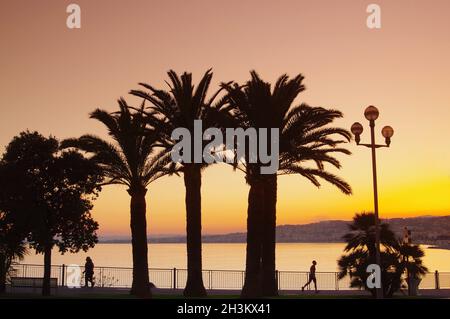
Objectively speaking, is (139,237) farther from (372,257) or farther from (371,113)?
(371,113)

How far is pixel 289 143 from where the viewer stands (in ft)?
104

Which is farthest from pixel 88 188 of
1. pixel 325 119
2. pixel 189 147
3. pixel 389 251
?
pixel 389 251

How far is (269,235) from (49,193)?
11.6 m

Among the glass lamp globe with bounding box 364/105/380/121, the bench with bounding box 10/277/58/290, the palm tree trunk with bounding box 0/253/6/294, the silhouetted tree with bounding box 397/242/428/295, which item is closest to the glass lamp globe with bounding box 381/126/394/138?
the glass lamp globe with bounding box 364/105/380/121

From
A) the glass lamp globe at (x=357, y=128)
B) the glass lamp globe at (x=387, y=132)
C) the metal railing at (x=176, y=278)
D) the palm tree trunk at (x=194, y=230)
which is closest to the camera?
the glass lamp globe at (x=357, y=128)

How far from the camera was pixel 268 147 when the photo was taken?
31375mm

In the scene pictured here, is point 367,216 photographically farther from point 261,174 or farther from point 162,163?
point 162,163

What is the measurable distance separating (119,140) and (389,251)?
14.3m

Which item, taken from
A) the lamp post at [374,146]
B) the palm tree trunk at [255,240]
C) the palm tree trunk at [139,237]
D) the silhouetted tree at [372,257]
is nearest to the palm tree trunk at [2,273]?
the palm tree trunk at [139,237]

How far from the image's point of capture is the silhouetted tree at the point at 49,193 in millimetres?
34438

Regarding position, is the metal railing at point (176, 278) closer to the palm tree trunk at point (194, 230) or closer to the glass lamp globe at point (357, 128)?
the palm tree trunk at point (194, 230)
